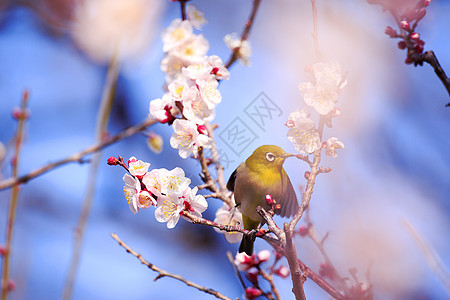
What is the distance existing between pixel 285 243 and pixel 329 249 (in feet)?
3.14

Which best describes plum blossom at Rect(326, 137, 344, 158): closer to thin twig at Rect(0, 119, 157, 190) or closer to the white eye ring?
the white eye ring

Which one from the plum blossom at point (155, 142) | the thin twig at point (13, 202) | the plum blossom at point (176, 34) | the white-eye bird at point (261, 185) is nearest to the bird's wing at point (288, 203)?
the white-eye bird at point (261, 185)

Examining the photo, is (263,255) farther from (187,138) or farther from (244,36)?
(244,36)

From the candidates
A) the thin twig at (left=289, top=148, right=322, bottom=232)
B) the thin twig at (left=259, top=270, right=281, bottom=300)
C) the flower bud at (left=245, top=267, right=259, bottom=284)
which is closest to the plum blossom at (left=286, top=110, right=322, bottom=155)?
the thin twig at (left=289, top=148, right=322, bottom=232)

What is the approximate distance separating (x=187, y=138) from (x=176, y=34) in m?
0.47

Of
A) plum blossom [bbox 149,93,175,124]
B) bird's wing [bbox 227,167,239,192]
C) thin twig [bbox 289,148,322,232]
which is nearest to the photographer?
thin twig [bbox 289,148,322,232]

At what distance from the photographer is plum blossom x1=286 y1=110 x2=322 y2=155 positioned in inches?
32.3

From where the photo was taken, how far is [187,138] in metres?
1.01

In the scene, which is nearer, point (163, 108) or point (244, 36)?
point (163, 108)

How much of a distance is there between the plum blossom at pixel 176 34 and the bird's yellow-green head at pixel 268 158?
46 cm

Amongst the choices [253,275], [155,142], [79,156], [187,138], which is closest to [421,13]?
[187,138]

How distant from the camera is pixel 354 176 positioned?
1.75 meters

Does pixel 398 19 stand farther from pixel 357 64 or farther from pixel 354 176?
pixel 357 64

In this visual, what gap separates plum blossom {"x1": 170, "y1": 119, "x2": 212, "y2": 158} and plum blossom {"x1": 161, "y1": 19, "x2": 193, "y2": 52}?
15.7 inches
